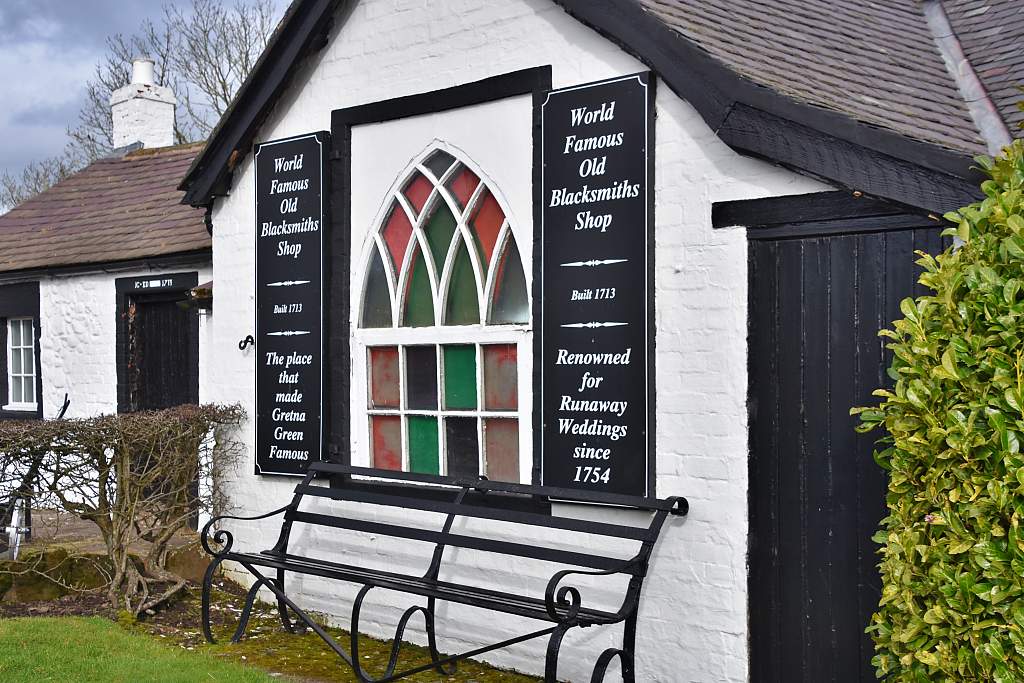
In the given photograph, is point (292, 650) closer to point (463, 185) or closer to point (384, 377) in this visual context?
point (384, 377)

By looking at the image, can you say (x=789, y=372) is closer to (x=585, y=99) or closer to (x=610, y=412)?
(x=610, y=412)

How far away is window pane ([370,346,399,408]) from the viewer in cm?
749

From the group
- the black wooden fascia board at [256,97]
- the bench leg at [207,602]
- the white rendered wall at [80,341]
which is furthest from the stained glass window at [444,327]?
the white rendered wall at [80,341]

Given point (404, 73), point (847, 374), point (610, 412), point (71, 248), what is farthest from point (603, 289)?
point (71, 248)

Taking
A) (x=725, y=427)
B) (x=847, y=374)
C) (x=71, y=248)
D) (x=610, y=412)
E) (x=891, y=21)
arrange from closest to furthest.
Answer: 1. (x=847, y=374)
2. (x=725, y=427)
3. (x=610, y=412)
4. (x=891, y=21)
5. (x=71, y=248)

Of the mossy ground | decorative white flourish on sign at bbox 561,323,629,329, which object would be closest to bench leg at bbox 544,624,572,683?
the mossy ground

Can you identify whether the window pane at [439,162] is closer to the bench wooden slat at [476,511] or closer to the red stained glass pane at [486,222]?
the red stained glass pane at [486,222]

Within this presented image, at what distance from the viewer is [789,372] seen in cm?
543

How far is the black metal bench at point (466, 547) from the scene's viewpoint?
5.48 m

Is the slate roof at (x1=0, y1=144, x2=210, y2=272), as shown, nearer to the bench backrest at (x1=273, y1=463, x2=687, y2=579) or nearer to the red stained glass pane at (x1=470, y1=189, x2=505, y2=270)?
the bench backrest at (x1=273, y1=463, x2=687, y2=579)

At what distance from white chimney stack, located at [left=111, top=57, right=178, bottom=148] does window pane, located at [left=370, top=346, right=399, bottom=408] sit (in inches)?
341

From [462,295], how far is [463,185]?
681mm

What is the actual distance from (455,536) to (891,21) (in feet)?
15.0

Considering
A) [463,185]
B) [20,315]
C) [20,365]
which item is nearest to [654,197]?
[463,185]
